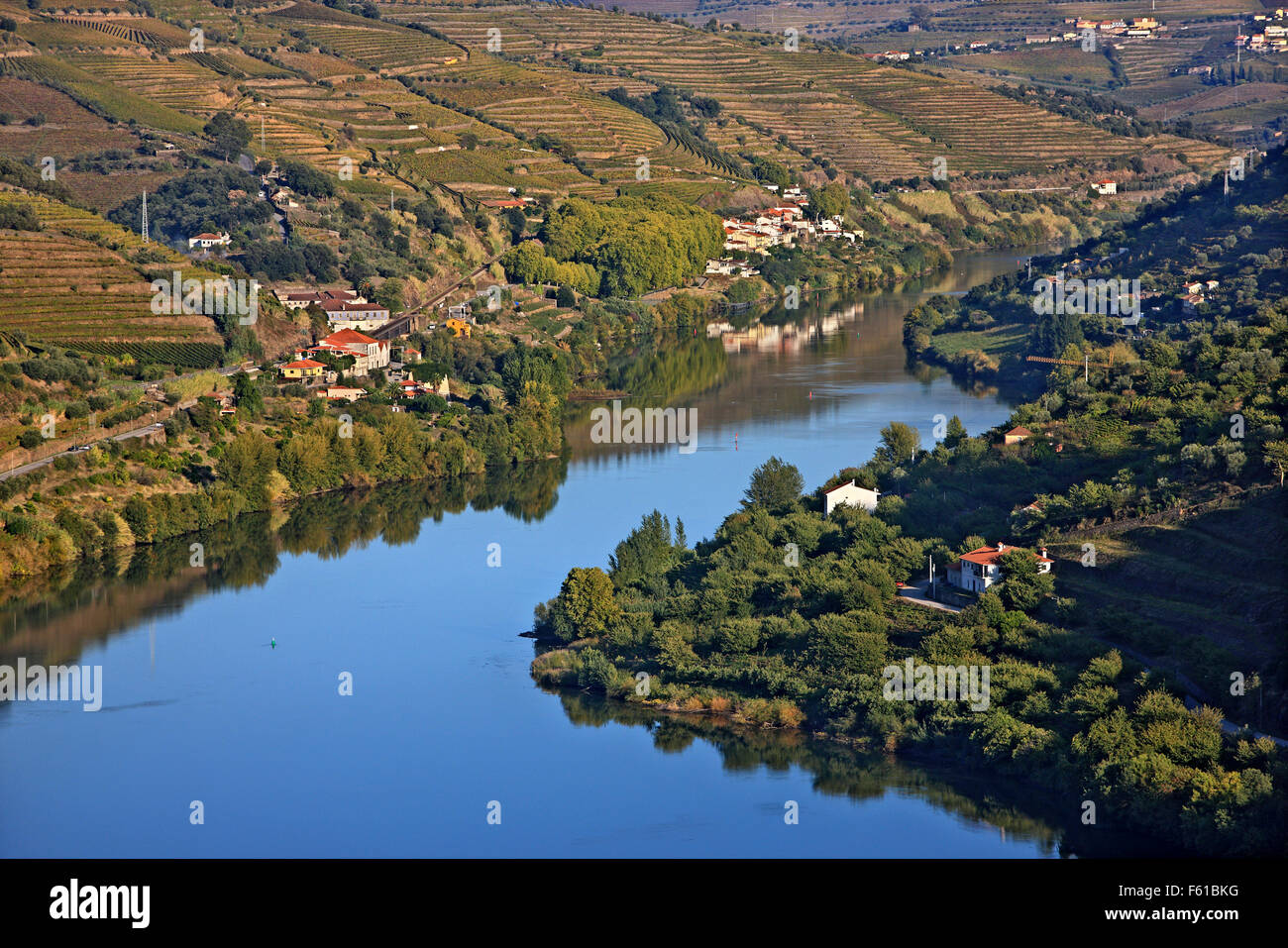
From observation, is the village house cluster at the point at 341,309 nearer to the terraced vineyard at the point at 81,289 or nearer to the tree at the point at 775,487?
the terraced vineyard at the point at 81,289

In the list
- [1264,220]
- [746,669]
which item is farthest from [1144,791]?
[1264,220]

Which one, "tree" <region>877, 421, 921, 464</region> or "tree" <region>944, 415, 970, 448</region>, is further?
"tree" <region>944, 415, 970, 448</region>

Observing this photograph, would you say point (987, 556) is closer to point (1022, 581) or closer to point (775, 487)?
point (1022, 581)

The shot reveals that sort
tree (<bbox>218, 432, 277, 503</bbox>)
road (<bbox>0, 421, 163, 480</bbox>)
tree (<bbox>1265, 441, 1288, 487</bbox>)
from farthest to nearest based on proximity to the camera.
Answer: tree (<bbox>218, 432, 277, 503</bbox>) < road (<bbox>0, 421, 163, 480</bbox>) < tree (<bbox>1265, 441, 1288, 487</bbox>)

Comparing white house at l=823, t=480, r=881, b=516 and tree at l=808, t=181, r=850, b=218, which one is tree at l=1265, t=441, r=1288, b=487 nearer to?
white house at l=823, t=480, r=881, b=516

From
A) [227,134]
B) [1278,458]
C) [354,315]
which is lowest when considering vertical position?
[1278,458]

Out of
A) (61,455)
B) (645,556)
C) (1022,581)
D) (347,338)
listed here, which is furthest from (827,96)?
(1022,581)

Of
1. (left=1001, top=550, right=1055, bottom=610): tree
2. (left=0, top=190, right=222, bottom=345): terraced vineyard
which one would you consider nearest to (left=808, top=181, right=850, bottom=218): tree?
(left=0, top=190, right=222, bottom=345): terraced vineyard
